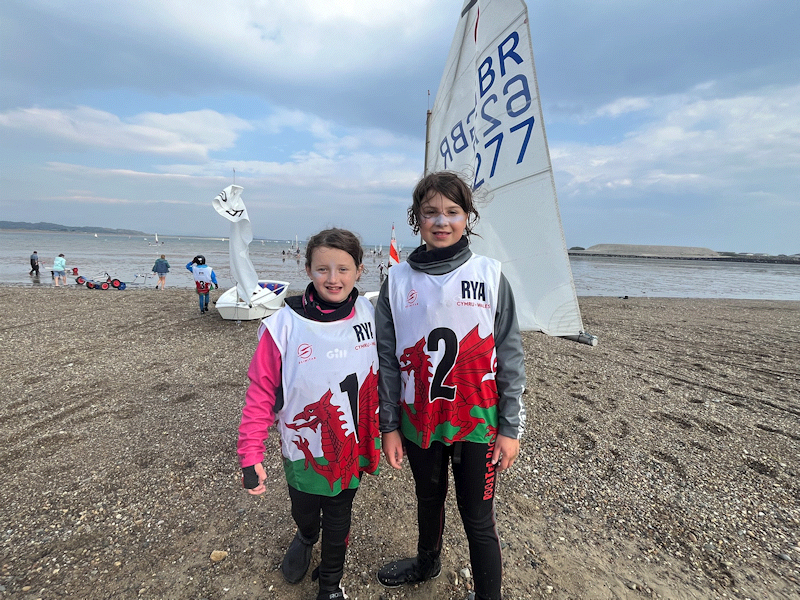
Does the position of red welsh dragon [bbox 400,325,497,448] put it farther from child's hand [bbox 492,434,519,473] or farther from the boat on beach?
the boat on beach

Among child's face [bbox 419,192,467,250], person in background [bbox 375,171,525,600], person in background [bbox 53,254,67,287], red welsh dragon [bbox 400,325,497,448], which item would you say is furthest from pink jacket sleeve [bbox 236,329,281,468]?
person in background [bbox 53,254,67,287]

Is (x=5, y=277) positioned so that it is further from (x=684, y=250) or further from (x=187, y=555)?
(x=684, y=250)

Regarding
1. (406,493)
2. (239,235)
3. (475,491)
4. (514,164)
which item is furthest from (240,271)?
(475,491)

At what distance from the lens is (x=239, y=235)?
870cm

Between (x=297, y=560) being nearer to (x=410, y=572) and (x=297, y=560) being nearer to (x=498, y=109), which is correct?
(x=410, y=572)

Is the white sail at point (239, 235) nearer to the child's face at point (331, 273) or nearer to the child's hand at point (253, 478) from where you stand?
the child's face at point (331, 273)

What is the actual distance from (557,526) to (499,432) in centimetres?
163

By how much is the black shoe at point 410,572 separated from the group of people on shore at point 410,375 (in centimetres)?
47

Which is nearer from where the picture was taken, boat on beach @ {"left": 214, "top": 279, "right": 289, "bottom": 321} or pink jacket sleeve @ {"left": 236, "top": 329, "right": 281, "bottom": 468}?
pink jacket sleeve @ {"left": 236, "top": 329, "right": 281, "bottom": 468}

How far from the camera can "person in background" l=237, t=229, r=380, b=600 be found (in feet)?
5.36

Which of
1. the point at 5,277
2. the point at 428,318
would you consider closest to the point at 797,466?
the point at 428,318

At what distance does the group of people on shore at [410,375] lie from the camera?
163 centimetres

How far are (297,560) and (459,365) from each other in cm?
161

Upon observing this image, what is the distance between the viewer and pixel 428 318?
1627 millimetres
